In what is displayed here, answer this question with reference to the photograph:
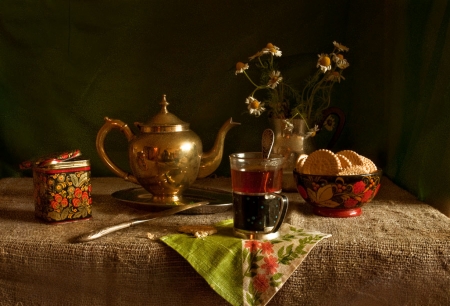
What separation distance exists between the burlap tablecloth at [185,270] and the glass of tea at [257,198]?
3.2 inches

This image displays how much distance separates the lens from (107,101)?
1362mm

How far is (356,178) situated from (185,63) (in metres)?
0.68

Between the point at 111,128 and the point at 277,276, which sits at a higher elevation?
the point at 111,128

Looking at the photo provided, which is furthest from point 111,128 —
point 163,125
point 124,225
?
point 124,225

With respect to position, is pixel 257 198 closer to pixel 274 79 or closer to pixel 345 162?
pixel 345 162

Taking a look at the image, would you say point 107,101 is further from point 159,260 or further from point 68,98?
point 159,260

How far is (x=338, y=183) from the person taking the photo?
0.82m

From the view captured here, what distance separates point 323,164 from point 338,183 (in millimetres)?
46

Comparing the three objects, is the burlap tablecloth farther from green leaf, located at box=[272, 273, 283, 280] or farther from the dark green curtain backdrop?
the dark green curtain backdrop

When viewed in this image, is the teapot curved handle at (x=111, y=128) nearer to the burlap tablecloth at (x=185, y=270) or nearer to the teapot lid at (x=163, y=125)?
the teapot lid at (x=163, y=125)

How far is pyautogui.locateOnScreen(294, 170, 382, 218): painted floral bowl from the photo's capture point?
818 millimetres

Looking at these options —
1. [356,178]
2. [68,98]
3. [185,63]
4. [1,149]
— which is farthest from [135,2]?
[356,178]

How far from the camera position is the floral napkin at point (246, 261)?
64cm

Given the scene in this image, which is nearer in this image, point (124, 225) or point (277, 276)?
point (277, 276)
